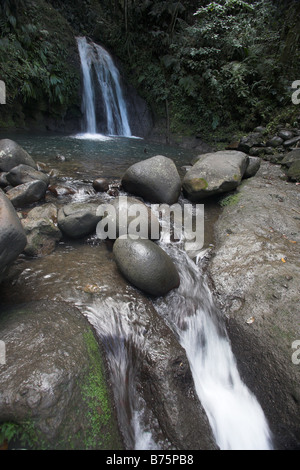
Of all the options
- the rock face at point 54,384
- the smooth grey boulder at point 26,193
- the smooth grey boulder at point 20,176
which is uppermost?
the smooth grey boulder at point 20,176

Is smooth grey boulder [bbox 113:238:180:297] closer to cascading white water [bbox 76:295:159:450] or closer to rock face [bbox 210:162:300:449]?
cascading white water [bbox 76:295:159:450]

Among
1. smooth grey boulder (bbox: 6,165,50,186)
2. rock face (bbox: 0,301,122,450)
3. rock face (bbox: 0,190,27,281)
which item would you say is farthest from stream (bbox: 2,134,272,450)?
smooth grey boulder (bbox: 6,165,50,186)

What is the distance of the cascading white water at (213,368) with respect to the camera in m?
2.04

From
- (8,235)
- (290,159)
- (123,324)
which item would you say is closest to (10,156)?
(8,235)

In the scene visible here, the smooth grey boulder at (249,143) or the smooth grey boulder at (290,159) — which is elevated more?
the smooth grey boulder at (249,143)

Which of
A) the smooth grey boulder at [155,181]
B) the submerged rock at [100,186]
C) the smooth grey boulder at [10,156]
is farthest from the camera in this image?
the submerged rock at [100,186]

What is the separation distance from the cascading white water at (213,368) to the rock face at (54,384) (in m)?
0.97

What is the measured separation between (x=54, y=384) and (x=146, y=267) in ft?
4.66

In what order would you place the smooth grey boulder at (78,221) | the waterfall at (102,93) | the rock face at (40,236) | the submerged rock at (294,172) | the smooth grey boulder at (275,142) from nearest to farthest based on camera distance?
1. the rock face at (40,236)
2. the smooth grey boulder at (78,221)
3. the submerged rock at (294,172)
4. the smooth grey boulder at (275,142)
5. the waterfall at (102,93)

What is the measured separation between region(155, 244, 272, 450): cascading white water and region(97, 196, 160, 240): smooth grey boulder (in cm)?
80

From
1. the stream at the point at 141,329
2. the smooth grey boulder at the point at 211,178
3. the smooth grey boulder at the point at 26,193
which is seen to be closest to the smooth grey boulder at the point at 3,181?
the smooth grey boulder at the point at 26,193

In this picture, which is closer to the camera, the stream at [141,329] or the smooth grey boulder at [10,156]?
the stream at [141,329]

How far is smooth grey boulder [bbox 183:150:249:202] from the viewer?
4.66 m

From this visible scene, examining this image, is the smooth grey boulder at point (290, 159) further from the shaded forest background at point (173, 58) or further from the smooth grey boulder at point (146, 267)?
the smooth grey boulder at point (146, 267)
